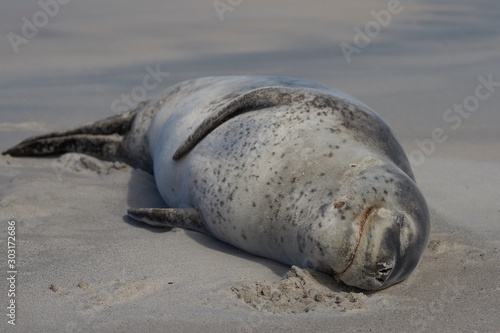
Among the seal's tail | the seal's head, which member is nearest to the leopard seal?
the seal's head

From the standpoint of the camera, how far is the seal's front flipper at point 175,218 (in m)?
4.14

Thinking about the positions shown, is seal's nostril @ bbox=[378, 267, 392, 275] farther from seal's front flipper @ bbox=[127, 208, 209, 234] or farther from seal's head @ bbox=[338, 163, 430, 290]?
seal's front flipper @ bbox=[127, 208, 209, 234]

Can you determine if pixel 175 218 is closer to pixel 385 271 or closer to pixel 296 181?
pixel 296 181

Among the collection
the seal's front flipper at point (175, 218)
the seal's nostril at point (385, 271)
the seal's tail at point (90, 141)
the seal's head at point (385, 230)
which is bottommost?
the seal's tail at point (90, 141)

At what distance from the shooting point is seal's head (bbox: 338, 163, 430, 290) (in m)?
3.19

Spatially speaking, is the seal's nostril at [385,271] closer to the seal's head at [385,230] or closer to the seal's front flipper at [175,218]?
the seal's head at [385,230]

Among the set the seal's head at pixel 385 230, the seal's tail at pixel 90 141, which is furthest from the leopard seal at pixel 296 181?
the seal's tail at pixel 90 141

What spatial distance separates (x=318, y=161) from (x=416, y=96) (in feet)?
18.7

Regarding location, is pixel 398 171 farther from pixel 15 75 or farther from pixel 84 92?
pixel 15 75

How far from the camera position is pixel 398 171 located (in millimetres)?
3551

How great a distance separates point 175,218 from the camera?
4.18m

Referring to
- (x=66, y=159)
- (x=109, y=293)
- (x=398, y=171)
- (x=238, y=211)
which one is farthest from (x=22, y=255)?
(x=66, y=159)

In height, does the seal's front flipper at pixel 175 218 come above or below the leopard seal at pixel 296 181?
below

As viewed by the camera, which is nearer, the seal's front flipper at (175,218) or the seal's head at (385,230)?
the seal's head at (385,230)
